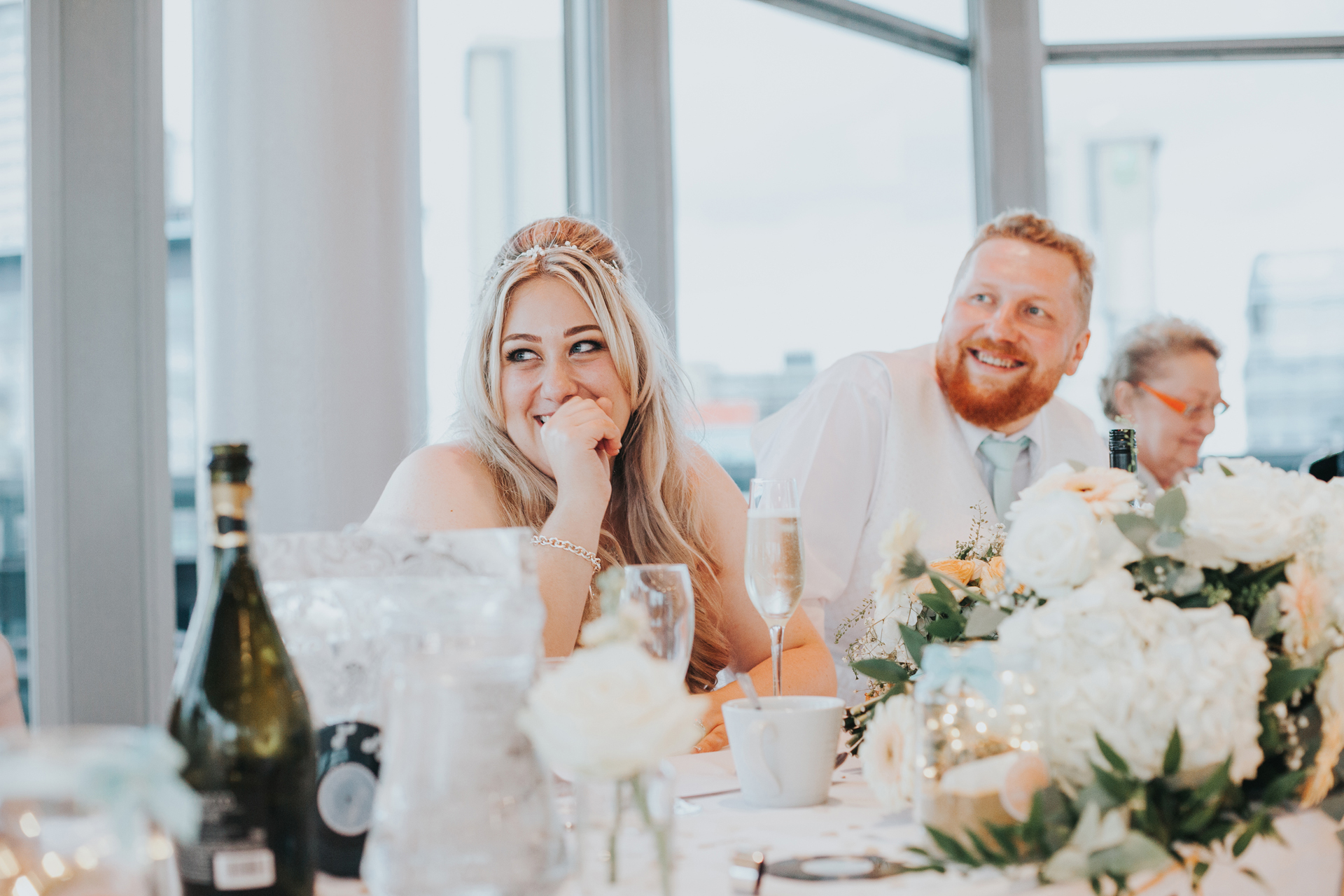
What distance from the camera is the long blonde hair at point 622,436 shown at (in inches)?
69.8

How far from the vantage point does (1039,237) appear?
8.79ft

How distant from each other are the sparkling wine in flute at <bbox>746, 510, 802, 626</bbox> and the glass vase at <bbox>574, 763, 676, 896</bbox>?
0.47m

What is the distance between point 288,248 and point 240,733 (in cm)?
177

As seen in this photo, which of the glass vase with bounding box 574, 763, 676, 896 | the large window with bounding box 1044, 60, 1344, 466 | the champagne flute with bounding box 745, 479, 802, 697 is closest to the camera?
the glass vase with bounding box 574, 763, 676, 896

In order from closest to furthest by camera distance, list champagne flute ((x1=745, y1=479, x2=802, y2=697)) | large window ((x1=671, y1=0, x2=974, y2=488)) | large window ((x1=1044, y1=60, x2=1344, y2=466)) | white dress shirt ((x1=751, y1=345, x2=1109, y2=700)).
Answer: champagne flute ((x1=745, y1=479, x2=802, y2=697))
white dress shirt ((x1=751, y1=345, x2=1109, y2=700))
large window ((x1=671, y1=0, x2=974, y2=488))
large window ((x1=1044, y1=60, x2=1344, y2=466))

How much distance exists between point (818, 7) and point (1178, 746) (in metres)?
3.55

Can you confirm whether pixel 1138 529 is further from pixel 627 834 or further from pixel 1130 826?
pixel 627 834

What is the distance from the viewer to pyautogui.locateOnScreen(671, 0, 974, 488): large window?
3656 mm

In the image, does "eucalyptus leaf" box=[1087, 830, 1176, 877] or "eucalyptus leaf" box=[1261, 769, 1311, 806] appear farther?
"eucalyptus leaf" box=[1261, 769, 1311, 806]

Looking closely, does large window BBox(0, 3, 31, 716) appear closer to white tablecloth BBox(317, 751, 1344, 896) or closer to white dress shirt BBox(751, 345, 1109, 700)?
white dress shirt BBox(751, 345, 1109, 700)

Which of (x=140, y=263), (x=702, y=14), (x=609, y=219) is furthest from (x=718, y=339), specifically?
(x=140, y=263)

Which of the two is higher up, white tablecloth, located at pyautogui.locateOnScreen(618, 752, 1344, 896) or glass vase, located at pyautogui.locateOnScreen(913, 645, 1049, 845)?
glass vase, located at pyautogui.locateOnScreen(913, 645, 1049, 845)

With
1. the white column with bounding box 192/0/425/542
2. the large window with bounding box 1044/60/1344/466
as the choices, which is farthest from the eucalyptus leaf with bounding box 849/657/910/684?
the large window with bounding box 1044/60/1344/466

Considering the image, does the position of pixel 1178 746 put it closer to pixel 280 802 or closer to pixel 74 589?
pixel 280 802
